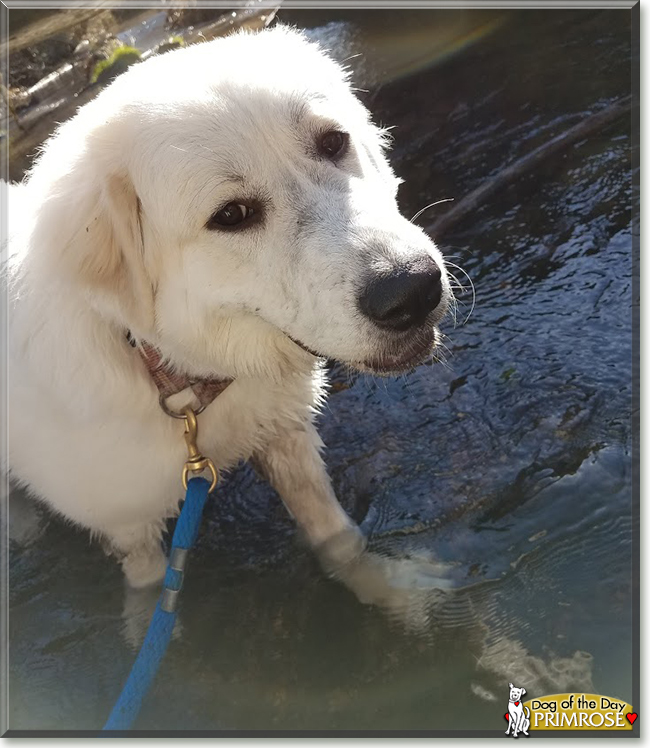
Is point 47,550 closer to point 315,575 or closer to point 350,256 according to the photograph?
point 315,575

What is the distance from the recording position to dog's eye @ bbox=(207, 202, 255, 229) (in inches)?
82.3

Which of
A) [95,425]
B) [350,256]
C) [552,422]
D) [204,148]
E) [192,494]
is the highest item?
[204,148]

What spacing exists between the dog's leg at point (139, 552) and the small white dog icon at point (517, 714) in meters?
1.50

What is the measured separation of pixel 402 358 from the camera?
6.72 feet

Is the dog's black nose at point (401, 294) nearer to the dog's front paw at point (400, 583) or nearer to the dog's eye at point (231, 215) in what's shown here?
the dog's eye at point (231, 215)

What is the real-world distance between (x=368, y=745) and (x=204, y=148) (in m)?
1.89

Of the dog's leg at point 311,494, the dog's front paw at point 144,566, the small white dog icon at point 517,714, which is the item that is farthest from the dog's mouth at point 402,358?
the dog's front paw at point 144,566

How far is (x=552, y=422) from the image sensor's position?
327cm

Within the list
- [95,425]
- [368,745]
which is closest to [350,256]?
[95,425]

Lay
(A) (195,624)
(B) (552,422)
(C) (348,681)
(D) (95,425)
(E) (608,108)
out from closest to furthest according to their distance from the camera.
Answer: (D) (95,425) < (C) (348,681) < (A) (195,624) < (B) (552,422) < (E) (608,108)

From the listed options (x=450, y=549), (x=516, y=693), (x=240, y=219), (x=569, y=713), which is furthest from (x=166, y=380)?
(x=569, y=713)

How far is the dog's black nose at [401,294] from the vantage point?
73.5 inches

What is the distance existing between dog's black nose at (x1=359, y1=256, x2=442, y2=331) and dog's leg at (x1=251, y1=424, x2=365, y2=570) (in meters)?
1.13

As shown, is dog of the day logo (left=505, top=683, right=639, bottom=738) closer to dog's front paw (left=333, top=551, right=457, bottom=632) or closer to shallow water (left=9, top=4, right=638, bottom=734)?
shallow water (left=9, top=4, right=638, bottom=734)
